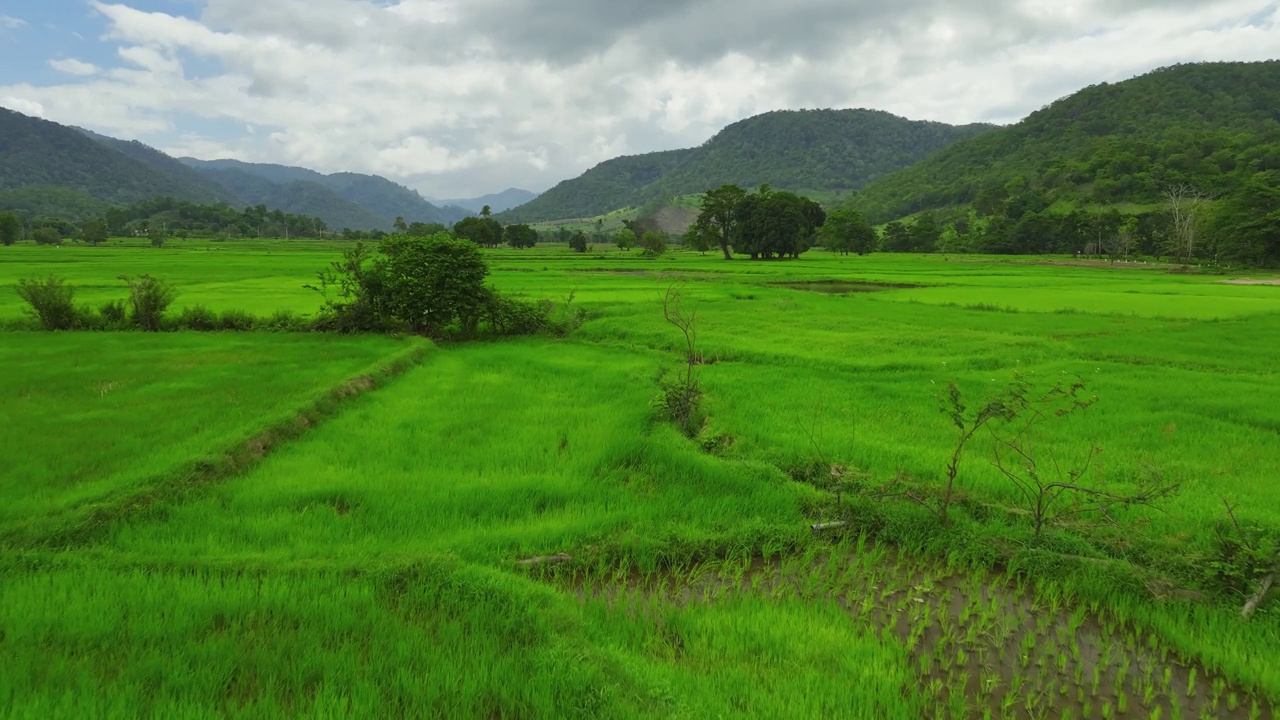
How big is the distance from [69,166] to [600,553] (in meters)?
232

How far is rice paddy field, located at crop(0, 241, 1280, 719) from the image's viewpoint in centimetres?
312

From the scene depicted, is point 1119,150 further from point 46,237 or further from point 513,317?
point 46,237

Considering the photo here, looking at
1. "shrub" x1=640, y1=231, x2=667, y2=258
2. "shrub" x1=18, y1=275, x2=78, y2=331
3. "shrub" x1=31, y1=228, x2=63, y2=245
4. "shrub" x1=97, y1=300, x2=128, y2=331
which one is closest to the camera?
"shrub" x1=18, y1=275, x2=78, y2=331

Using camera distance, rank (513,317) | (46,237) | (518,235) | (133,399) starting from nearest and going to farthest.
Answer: (133,399)
(513,317)
(46,237)
(518,235)

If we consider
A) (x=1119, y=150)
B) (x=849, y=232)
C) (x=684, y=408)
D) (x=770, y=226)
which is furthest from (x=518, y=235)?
(x=1119, y=150)

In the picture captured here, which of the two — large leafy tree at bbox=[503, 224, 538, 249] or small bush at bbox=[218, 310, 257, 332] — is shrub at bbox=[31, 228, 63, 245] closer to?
large leafy tree at bbox=[503, 224, 538, 249]

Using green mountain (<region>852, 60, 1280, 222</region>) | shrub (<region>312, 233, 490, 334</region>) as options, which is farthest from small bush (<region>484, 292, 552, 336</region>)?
green mountain (<region>852, 60, 1280, 222</region>)

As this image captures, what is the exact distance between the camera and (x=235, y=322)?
15.0 meters

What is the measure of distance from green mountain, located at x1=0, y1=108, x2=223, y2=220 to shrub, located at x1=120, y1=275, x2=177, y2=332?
177582 mm

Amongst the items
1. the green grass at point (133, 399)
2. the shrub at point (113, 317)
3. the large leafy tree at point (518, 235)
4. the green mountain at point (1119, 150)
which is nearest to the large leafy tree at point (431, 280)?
the green grass at point (133, 399)

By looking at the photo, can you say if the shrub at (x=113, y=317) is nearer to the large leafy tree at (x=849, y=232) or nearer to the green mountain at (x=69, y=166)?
the large leafy tree at (x=849, y=232)

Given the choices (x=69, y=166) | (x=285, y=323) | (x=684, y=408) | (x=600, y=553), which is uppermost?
(x=69, y=166)

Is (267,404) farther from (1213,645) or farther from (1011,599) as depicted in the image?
(1213,645)

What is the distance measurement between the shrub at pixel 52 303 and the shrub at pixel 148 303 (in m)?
1.20
